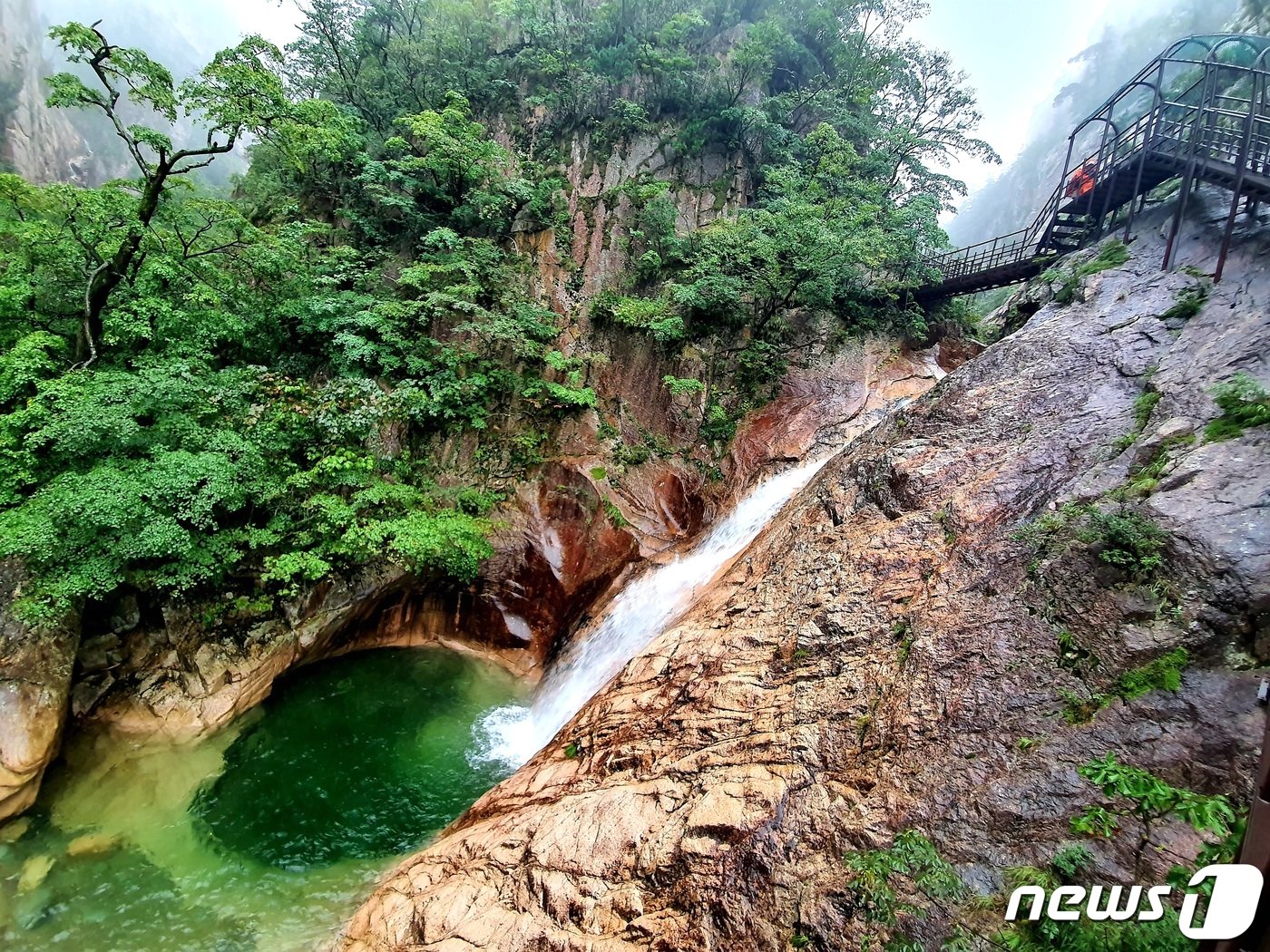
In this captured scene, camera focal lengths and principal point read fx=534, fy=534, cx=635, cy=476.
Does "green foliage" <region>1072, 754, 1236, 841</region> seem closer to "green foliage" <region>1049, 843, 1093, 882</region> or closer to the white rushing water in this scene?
"green foliage" <region>1049, 843, 1093, 882</region>

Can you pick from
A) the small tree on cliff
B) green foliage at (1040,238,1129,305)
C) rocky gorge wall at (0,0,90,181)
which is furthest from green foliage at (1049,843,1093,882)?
rocky gorge wall at (0,0,90,181)

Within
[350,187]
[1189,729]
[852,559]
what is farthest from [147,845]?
[350,187]

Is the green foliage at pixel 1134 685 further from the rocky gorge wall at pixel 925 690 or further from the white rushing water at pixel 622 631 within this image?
the white rushing water at pixel 622 631

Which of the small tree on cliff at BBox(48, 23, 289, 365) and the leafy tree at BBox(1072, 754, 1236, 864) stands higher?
the small tree on cliff at BBox(48, 23, 289, 365)

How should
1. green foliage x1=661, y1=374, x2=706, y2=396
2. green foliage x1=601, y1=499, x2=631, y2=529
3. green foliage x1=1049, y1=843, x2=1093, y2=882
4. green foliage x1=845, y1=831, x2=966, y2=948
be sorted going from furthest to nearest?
1. green foliage x1=661, y1=374, x2=706, y2=396
2. green foliage x1=601, y1=499, x2=631, y2=529
3. green foliage x1=845, y1=831, x2=966, y2=948
4. green foliage x1=1049, y1=843, x2=1093, y2=882

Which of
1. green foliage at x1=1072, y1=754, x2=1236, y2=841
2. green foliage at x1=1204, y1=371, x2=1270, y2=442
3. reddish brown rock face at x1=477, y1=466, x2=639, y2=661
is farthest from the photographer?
reddish brown rock face at x1=477, y1=466, x2=639, y2=661

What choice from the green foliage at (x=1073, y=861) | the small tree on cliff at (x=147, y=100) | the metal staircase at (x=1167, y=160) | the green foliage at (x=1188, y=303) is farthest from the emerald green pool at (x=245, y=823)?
the metal staircase at (x=1167, y=160)
